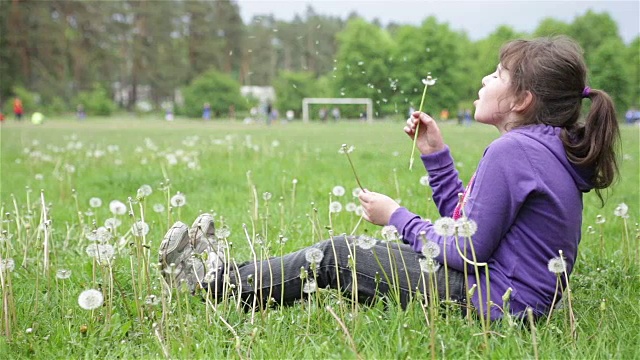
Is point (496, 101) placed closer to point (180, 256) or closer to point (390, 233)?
point (390, 233)

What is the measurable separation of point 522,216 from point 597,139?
0.35 metres

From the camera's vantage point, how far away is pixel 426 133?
248 cm

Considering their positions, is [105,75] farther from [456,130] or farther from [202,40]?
[456,130]

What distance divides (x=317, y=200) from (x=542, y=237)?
2814 mm

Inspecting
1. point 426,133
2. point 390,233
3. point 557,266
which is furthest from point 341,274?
point 557,266

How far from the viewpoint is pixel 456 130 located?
9.08 m

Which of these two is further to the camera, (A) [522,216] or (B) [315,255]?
(B) [315,255]

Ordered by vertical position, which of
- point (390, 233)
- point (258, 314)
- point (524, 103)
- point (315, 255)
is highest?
point (524, 103)

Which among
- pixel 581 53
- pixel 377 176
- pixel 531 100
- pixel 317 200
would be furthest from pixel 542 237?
pixel 377 176

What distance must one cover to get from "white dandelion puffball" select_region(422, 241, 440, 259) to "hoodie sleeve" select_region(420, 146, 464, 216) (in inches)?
23.9

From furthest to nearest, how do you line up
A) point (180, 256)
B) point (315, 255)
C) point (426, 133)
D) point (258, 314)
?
point (426, 133) < point (180, 256) < point (258, 314) < point (315, 255)

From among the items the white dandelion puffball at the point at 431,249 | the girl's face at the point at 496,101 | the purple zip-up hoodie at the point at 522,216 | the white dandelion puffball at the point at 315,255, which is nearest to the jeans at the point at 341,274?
the white dandelion puffball at the point at 315,255

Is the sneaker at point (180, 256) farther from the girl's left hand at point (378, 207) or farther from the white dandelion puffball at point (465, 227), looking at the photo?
the white dandelion puffball at point (465, 227)

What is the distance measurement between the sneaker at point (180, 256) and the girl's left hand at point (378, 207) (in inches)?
24.7
